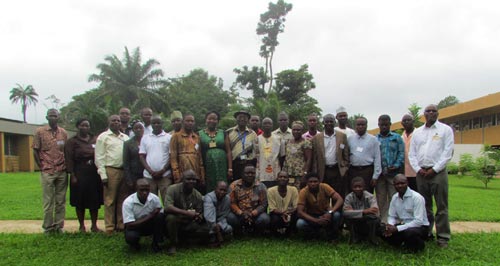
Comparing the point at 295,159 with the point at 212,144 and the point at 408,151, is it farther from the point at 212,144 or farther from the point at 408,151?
the point at 408,151

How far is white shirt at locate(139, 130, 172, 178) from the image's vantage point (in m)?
5.95

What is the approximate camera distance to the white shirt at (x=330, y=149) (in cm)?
601

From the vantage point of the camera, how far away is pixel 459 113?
29.6 metres

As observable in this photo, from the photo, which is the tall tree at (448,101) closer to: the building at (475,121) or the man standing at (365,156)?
the building at (475,121)

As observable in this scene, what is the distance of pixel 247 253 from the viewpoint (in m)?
5.07

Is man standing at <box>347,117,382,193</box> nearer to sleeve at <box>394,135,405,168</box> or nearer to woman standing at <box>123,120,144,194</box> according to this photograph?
sleeve at <box>394,135,405,168</box>

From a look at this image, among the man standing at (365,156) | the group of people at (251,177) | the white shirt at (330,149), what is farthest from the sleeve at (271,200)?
the man standing at (365,156)

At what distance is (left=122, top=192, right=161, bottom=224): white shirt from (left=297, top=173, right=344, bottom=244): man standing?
2.04 m

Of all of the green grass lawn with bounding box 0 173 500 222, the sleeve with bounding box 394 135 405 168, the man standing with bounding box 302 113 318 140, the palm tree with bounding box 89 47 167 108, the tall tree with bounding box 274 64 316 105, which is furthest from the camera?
the palm tree with bounding box 89 47 167 108

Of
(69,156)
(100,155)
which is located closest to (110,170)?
(100,155)

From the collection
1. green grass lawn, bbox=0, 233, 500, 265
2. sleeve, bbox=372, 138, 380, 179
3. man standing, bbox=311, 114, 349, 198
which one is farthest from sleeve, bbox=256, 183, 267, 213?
sleeve, bbox=372, 138, 380, 179

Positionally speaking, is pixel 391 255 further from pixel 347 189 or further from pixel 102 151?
pixel 102 151

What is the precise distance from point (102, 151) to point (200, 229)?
210 centimetres

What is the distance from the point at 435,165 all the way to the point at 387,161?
686mm
